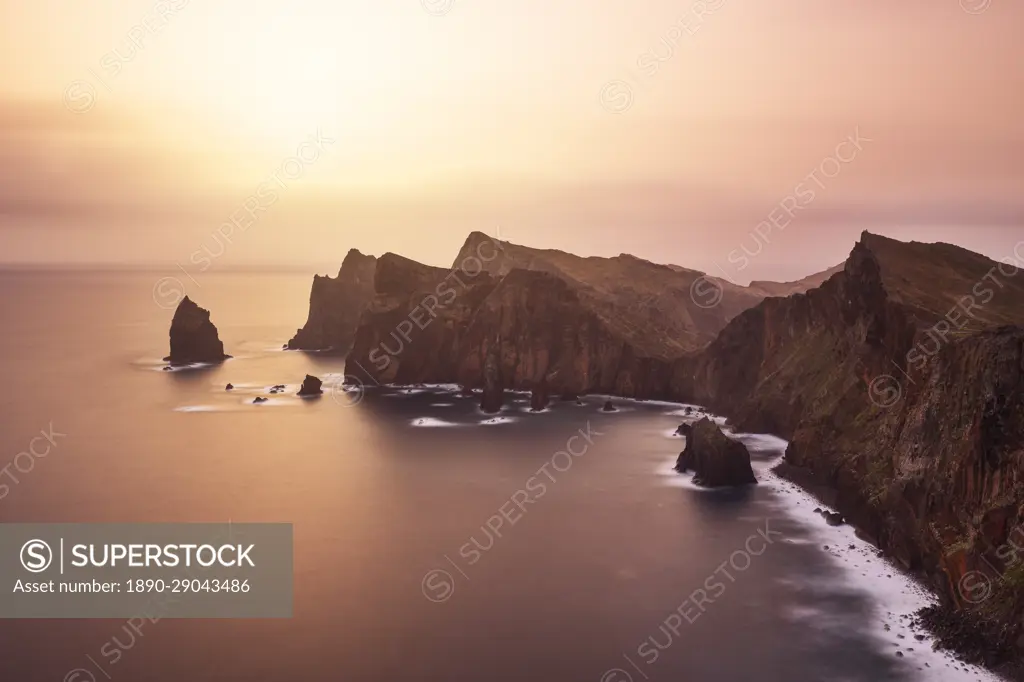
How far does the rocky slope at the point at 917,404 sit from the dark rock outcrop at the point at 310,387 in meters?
83.1

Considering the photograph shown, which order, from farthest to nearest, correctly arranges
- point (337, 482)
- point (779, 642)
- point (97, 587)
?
point (337, 482) → point (97, 587) → point (779, 642)

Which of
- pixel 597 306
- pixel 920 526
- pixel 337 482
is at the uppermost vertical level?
pixel 597 306

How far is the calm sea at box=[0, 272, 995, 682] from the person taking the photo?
49.0m

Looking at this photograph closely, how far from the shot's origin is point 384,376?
168 m

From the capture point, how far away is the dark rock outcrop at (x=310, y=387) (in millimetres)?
155000

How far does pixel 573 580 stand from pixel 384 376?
367 ft

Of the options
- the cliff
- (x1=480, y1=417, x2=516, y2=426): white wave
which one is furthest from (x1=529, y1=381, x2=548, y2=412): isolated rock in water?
(x1=480, y1=417, x2=516, y2=426): white wave

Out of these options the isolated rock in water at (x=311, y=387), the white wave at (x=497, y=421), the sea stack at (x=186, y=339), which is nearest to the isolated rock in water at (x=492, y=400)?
the white wave at (x=497, y=421)

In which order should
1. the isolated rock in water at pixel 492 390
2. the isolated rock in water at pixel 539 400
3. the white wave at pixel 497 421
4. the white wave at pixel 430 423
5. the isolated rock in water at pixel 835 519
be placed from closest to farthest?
the isolated rock in water at pixel 835 519 → the white wave at pixel 430 423 → the white wave at pixel 497 421 → the isolated rock in water at pixel 492 390 → the isolated rock in water at pixel 539 400

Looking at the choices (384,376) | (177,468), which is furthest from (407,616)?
(384,376)

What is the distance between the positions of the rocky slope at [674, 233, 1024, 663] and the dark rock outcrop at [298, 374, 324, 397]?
83124mm

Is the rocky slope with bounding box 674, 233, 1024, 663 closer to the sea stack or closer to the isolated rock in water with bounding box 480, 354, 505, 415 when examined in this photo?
the isolated rock in water with bounding box 480, 354, 505, 415

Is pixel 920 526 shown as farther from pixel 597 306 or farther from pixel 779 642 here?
pixel 597 306

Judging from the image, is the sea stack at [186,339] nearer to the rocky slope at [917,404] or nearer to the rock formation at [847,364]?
the rock formation at [847,364]
